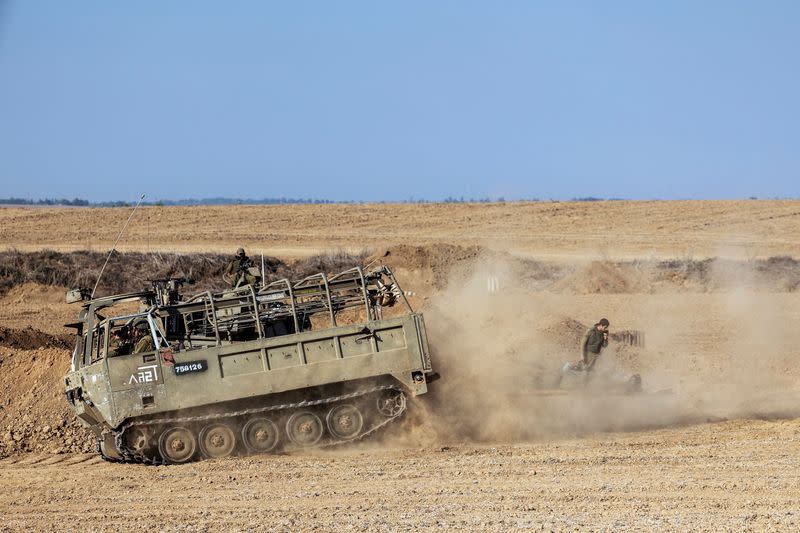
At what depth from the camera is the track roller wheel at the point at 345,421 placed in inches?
628

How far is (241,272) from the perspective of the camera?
66.1 feet

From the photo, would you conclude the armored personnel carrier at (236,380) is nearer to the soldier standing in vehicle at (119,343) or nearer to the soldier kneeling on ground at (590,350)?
the soldier standing in vehicle at (119,343)

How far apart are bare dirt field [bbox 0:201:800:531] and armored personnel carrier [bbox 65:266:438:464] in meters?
0.42

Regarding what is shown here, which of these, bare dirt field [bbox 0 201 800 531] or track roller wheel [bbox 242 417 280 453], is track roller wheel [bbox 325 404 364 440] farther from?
track roller wheel [bbox 242 417 280 453]

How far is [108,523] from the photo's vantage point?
1171 centimetres

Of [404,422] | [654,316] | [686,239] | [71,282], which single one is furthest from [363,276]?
[686,239]

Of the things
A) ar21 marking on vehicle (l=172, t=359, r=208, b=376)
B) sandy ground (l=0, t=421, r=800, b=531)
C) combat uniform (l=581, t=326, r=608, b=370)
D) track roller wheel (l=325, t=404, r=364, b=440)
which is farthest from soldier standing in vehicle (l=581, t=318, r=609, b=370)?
ar21 marking on vehicle (l=172, t=359, r=208, b=376)

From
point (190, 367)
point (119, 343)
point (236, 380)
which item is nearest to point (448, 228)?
point (119, 343)

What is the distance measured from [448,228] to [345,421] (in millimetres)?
42928

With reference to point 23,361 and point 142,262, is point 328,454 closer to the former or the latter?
point 23,361

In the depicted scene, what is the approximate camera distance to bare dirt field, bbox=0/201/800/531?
1169 centimetres

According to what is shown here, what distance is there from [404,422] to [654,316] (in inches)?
572

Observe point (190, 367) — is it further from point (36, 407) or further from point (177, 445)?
point (36, 407)

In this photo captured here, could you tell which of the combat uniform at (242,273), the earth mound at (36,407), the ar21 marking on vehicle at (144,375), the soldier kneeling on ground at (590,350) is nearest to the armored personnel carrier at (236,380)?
the ar21 marking on vehicle at (144,375)
